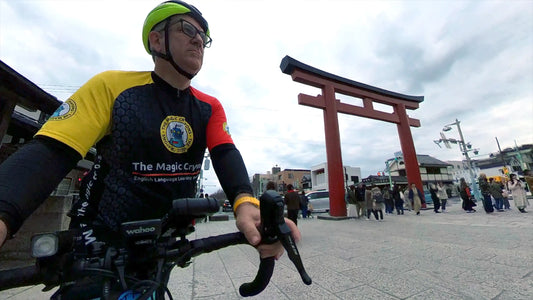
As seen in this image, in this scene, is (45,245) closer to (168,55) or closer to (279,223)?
(279,223)

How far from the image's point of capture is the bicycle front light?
0.54 metres

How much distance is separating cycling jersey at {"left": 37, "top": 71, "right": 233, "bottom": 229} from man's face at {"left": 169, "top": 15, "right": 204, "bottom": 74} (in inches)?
6.9

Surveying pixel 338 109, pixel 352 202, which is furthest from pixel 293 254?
pixel 338 109

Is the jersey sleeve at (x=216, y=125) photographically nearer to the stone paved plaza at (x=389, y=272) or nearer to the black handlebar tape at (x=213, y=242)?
the black handlebar tape at (x=213, y=242)

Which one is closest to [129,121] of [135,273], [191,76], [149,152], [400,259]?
[149,152]

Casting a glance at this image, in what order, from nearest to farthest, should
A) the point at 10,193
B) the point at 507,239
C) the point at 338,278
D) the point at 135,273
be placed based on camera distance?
1. the point at 10,193
2. the point at 135,273
3. the point at 338,278
4. the point at 507,239

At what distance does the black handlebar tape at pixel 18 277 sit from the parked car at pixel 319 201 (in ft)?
56.4

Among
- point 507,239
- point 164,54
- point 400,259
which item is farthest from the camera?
point 507,239

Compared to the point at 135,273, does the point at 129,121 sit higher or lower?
higher

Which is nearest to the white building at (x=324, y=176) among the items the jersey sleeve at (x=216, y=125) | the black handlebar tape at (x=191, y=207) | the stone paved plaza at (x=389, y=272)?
the stone paved plaza at (x=389, y=272)

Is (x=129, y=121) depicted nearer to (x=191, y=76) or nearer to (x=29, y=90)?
(x=191, y=76)

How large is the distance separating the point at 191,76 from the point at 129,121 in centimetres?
39

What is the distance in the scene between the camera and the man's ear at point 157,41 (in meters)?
1.19

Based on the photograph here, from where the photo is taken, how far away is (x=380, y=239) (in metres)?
5.08
